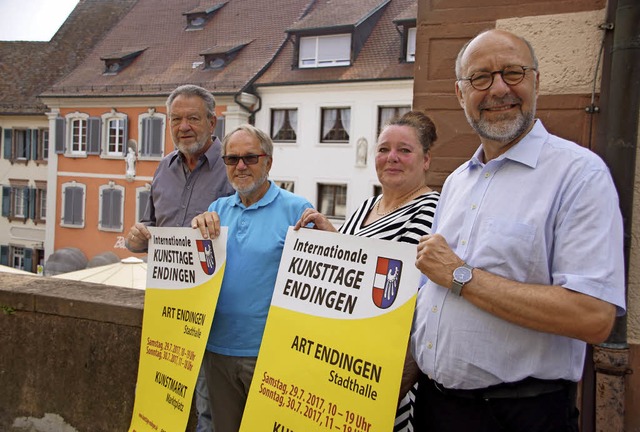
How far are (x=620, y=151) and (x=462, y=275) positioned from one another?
4.12ft

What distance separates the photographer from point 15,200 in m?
31.1

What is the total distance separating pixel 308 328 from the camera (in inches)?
93.7

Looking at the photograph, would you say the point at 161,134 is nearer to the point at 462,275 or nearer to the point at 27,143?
the point at 27,143

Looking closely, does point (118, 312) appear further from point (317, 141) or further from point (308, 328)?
point (317, 141)

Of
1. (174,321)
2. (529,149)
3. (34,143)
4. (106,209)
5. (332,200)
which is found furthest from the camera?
(34,143)

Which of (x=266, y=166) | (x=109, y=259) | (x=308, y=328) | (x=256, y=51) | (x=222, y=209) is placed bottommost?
(x=109, y=259)

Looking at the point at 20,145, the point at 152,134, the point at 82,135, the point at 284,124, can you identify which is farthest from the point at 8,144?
the point at 284,124

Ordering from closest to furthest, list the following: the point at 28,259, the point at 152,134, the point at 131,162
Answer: the point at 152,134 → the point at 131,162 → the point at 28,259

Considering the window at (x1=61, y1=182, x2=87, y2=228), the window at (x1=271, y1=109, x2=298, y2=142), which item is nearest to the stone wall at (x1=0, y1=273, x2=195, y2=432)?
the window at (x1=271, y1=109, x2=298, y2=142)

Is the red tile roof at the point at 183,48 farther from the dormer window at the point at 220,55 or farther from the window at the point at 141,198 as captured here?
the window at the point at 141,198

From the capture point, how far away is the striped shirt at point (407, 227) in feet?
7.59

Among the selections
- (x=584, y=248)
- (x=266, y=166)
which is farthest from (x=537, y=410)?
(x=266, y=166)

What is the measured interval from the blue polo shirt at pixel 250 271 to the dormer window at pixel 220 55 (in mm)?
24311

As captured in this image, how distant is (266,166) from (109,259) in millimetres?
24671
